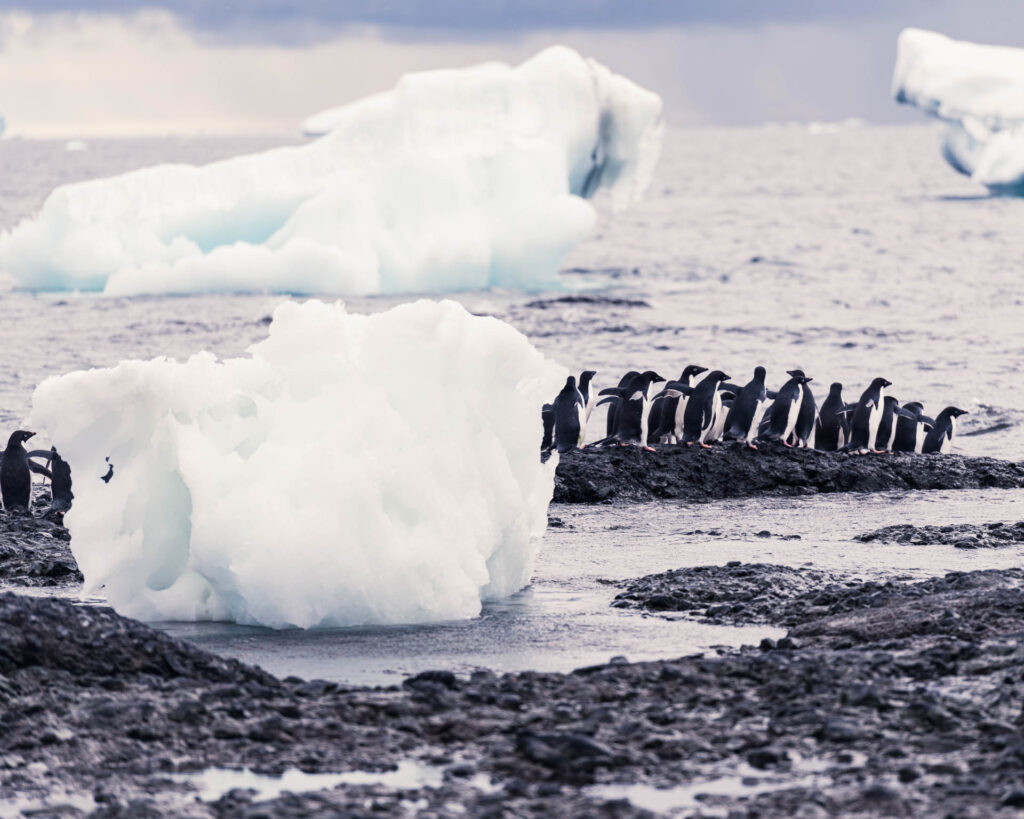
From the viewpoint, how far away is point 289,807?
13.9 feet

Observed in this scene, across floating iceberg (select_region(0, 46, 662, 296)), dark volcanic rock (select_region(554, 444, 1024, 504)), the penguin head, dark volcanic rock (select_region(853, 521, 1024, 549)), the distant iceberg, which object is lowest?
dark volcanic rock (select_region(853, 521, 1024, 549))

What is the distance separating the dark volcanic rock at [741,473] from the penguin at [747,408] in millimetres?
631

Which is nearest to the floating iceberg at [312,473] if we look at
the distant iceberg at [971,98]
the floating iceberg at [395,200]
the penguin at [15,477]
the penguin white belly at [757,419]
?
the penguin at [15,477]

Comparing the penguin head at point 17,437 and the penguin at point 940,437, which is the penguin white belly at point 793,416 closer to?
the penguin at point 940,437

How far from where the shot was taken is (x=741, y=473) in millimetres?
10492

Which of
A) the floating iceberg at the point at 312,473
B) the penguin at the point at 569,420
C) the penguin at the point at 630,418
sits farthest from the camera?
the penguin at the point at 630,418

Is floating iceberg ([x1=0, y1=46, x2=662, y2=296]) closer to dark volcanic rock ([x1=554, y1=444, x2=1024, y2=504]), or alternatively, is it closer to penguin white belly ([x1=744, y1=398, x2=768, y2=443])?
penguin white belly ([x1=744, y1=398, x2=768, y2=443])

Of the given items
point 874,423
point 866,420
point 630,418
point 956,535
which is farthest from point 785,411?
point 956,535

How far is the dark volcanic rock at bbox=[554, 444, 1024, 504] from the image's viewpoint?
1024 cm

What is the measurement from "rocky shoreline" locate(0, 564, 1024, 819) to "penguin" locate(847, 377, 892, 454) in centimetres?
592

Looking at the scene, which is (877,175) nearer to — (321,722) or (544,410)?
(544,410)

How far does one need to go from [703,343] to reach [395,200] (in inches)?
223

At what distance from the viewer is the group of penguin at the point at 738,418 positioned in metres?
11.5

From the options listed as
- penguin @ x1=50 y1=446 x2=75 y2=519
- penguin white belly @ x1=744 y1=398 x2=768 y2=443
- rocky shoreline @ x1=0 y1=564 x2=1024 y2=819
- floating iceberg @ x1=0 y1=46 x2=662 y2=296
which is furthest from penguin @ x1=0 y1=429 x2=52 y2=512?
floating iceberg @ x1=0 y1=46 x2=662 y2=296
